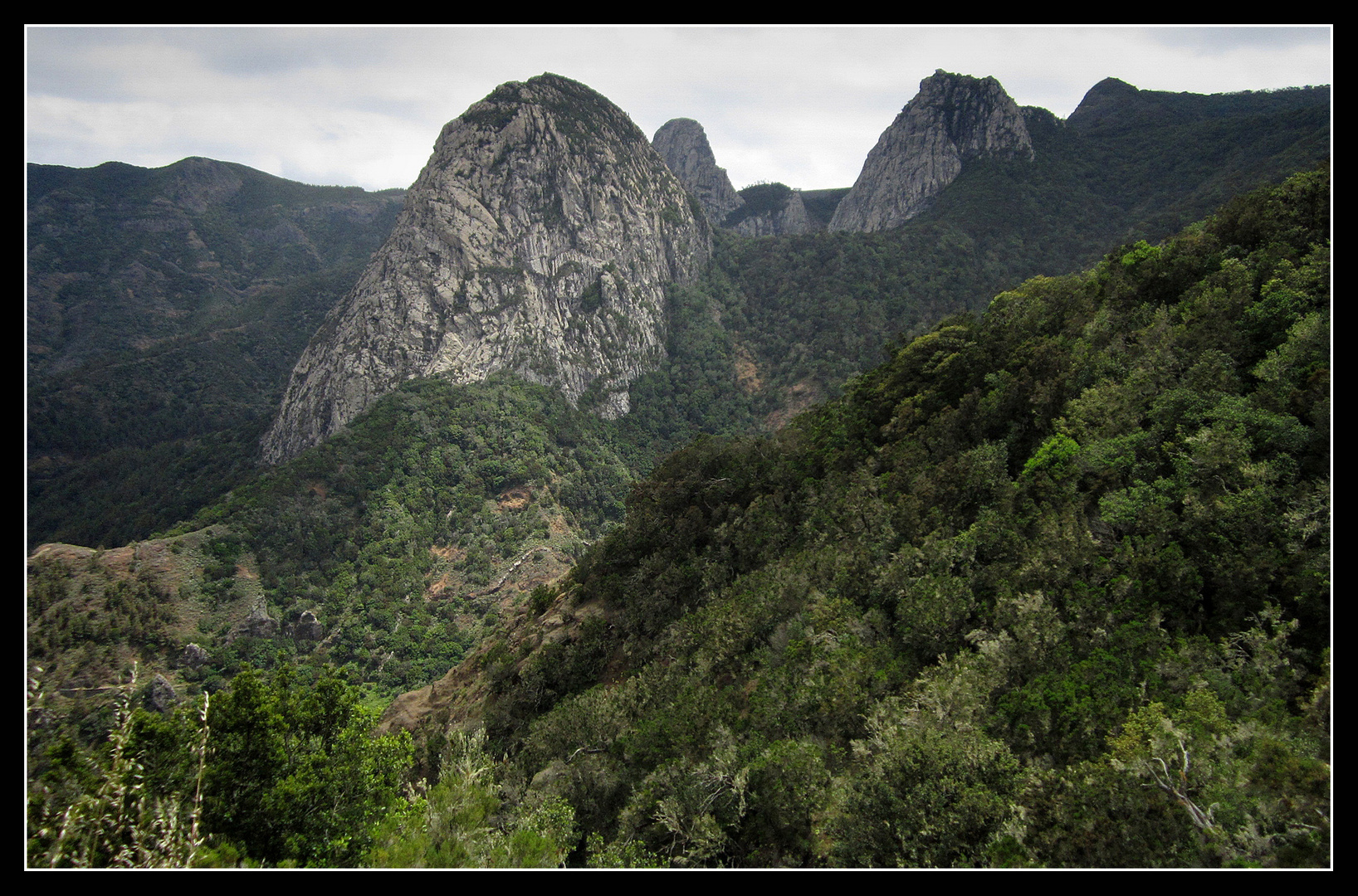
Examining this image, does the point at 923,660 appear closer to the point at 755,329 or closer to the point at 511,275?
the point at 511,275

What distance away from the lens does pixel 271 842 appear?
53.2ft

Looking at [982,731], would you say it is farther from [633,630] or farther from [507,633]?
[507,633]

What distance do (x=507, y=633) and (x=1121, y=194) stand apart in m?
218

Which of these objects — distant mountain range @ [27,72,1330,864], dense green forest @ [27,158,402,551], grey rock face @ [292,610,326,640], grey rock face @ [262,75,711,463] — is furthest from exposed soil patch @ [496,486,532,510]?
dense green forest @ [27,158,402,551]

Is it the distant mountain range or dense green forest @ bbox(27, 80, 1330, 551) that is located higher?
dense green forest @ bbox(27, 80, 1330, 551)

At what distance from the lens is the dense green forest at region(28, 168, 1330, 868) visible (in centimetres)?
1345

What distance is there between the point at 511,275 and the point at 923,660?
130466 mm

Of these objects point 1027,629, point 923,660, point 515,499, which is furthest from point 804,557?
point 515,499

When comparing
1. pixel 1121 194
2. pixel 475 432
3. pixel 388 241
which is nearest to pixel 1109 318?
pixel 475 432

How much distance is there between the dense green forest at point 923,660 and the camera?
1345 cm

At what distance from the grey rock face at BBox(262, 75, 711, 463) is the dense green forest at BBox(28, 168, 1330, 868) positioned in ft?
268

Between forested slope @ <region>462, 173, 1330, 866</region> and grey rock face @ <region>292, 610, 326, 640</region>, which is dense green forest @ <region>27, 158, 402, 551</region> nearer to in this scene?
grey rock face @ <region>292, 610, 326, 640</region>

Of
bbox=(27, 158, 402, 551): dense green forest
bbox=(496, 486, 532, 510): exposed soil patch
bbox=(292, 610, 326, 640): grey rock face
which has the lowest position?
bbox=(292, 610, 326, 640): grey rock face

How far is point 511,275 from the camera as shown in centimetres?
13288
